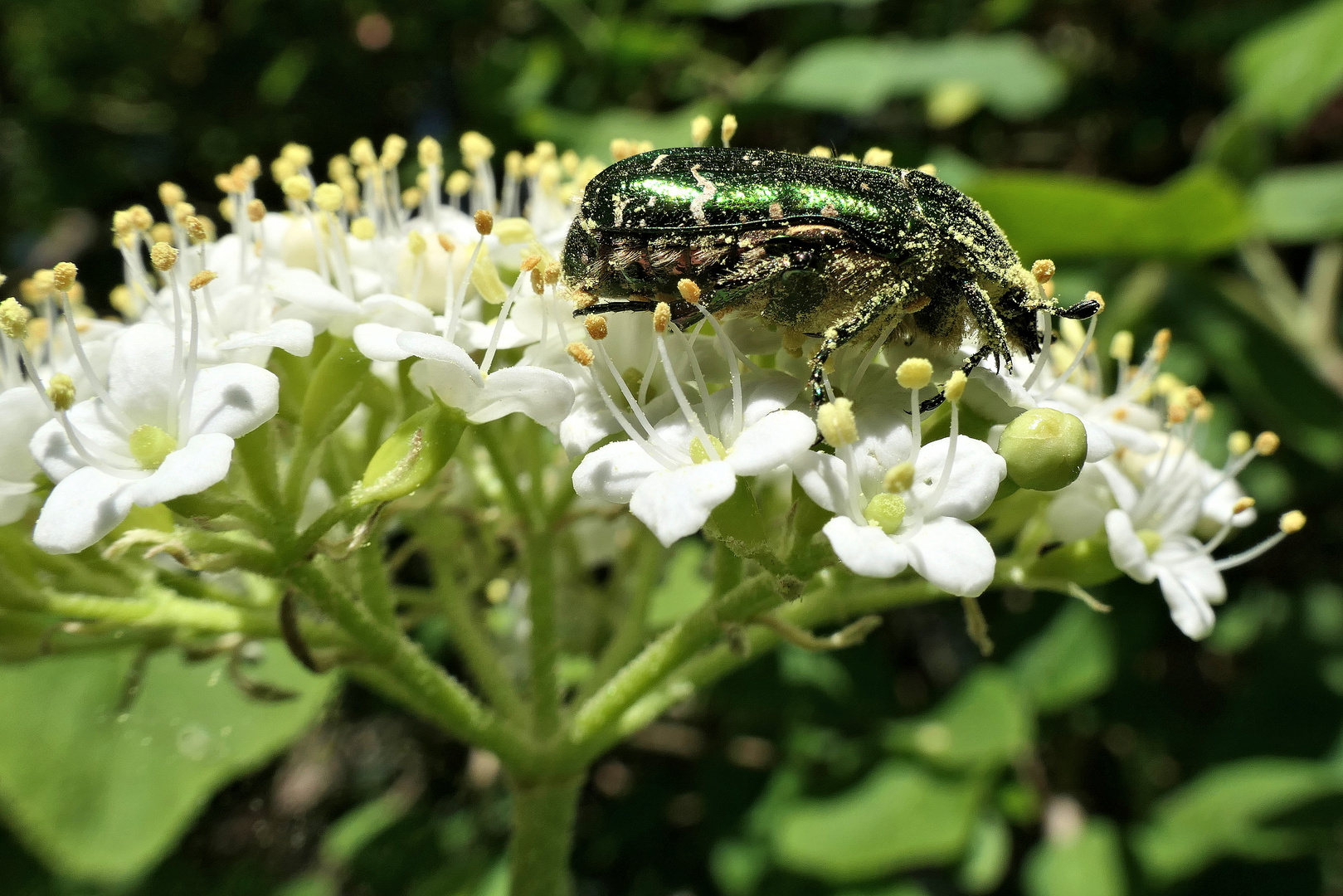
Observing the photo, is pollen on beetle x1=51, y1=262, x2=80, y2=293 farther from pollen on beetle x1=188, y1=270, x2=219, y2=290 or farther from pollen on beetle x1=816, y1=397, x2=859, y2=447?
pollen on beetle x1=816, y1=397, x2=859, y2=447

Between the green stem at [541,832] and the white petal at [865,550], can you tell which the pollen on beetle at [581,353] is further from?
the green stem at [541,832]

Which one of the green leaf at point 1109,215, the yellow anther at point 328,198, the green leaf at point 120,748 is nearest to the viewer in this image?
the yellow anther at point 328,198

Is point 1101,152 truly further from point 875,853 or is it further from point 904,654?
point 875,853

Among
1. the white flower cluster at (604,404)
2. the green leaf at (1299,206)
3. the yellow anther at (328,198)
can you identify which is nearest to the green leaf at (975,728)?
the white flower cluster at (604,404)

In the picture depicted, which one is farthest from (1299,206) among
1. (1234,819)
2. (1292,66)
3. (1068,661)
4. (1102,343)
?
(1234,819)

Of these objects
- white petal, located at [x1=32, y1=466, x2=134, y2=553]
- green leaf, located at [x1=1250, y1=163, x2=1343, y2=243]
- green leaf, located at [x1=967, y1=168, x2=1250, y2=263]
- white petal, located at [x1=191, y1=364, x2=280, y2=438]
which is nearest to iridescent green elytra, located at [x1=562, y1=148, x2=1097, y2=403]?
white petal, located at [x1=191, y1=364, x2=280, y2=438]

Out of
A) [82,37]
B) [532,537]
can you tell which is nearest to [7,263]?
[82,37]

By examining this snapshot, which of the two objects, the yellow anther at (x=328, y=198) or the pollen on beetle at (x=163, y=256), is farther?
the yellow anther at (x=328, y=198)

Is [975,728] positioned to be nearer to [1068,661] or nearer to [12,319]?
[1068,661]
